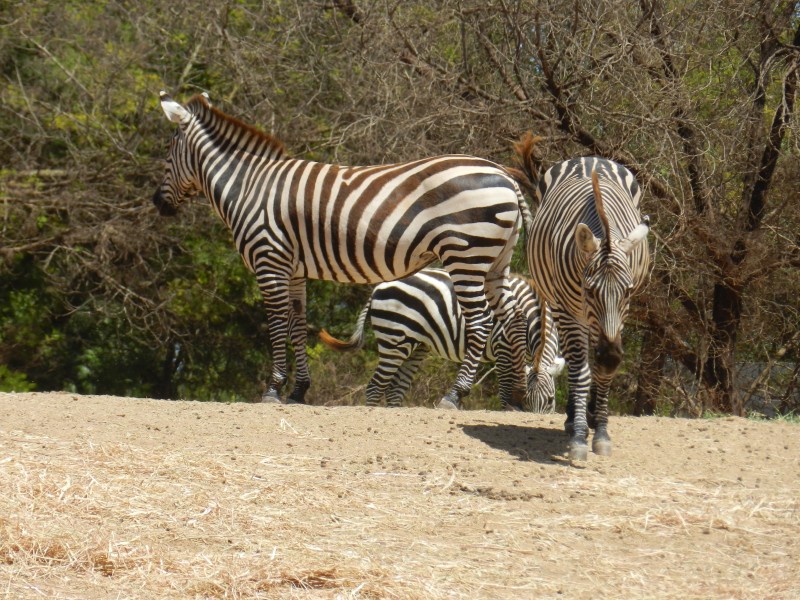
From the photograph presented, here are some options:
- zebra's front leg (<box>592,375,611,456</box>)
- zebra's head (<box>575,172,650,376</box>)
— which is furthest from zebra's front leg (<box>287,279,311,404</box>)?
zebra's head (<box>575,172,650,376</box>)

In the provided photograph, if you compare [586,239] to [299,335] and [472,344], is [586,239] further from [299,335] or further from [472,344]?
[299,335]

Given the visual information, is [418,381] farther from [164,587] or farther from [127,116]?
[164,587]

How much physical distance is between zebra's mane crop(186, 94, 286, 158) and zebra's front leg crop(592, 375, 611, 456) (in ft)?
A: 13.4

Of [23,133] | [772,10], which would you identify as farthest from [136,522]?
[23,133]

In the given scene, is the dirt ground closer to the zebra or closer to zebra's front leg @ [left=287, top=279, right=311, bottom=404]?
zebra's front leg @ [left=287, top=279, right=311, bottom=404]

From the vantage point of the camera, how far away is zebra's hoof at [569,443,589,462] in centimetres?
650

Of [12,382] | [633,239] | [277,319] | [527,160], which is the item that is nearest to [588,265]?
[633,239]

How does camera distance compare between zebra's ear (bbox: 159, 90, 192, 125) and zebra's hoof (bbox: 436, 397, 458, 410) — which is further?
zebra's ear (bbox: 159, 90, 192, 125)

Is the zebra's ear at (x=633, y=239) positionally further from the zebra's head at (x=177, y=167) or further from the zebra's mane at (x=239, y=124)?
the zebra's head at (x=177, y=167)

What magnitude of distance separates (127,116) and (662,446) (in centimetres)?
947

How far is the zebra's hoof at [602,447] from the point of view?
22.2ft

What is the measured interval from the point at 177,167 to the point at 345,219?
2133 millimetres

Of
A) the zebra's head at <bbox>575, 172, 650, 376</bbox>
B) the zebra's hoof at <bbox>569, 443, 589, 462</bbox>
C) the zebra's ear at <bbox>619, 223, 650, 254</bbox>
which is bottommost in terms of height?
the zebra's hoof at <bbox>569, 443, 589, 462</bbox>

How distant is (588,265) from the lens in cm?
637
